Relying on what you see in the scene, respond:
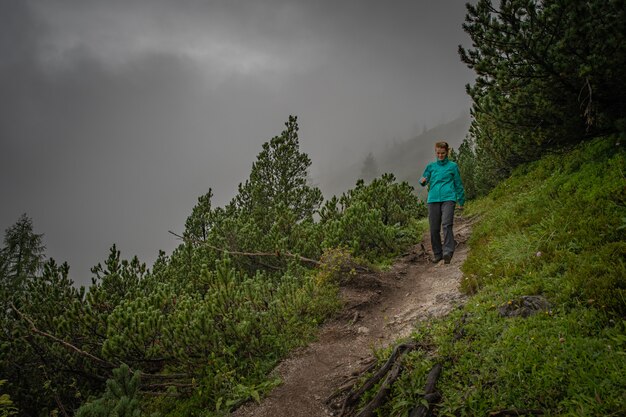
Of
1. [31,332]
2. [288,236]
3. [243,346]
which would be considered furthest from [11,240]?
[243,346]

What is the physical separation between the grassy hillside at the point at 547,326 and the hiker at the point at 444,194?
1297 millimetres

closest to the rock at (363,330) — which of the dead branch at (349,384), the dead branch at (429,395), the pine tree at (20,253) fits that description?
the dead branch at (349,384)

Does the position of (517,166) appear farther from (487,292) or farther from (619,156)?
(487,292)

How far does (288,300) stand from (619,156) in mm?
6825

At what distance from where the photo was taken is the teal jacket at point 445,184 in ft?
24.2

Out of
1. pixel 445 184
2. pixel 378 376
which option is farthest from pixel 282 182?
pixel 378 376

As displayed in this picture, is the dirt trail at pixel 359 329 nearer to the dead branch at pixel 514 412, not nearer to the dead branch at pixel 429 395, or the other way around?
the dead branch at pixel 429 395

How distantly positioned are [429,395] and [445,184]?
17.3ft

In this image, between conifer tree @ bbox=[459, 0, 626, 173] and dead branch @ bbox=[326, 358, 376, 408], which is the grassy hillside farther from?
conifer tree @ bbox=[459, 0, 626, 173]

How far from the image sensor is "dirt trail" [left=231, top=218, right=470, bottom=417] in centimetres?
446

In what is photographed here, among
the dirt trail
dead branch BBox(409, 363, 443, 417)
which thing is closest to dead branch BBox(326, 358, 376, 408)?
the dirt trail

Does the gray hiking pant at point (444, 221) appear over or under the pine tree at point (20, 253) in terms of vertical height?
under

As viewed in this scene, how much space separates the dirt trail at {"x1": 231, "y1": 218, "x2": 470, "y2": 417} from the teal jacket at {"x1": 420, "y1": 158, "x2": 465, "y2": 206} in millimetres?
1539

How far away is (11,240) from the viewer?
76.0ft
